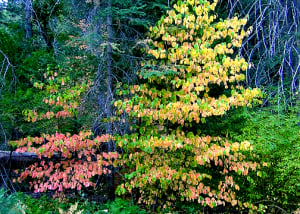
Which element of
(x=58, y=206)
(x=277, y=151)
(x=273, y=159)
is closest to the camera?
(x=277, y=151)

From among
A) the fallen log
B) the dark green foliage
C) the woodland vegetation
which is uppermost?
the woodland vegetation

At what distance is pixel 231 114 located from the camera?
227 inches

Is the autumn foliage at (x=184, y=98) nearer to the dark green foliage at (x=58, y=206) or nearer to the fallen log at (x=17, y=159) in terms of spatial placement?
the dark green foliage at (x=58, y=206)

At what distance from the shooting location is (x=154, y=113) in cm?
417

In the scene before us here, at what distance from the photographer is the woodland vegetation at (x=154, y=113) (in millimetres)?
4145

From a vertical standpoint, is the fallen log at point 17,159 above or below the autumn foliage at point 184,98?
below

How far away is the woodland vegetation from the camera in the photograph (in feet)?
13.6

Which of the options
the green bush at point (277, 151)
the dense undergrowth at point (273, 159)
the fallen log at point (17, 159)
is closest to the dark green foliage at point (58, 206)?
the dense undergrowth at point (273, 159)

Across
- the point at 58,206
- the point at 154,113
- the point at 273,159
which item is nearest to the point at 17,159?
the point at 58,206

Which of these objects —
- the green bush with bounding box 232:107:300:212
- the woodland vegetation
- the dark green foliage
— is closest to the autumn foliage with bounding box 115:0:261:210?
the woodland vegetation

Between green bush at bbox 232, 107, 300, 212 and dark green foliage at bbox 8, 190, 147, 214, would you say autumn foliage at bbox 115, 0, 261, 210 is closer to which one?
green bush at bbox 232, 107, 300, 212

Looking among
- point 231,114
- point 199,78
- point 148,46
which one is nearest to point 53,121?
Answer: point 148,46

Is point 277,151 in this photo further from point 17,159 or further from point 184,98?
point 17,159

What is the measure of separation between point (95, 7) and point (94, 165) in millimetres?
3297
